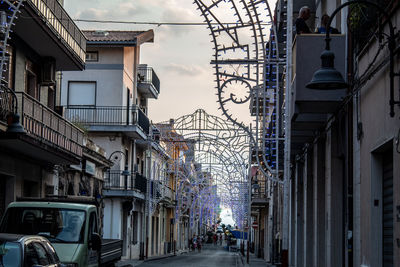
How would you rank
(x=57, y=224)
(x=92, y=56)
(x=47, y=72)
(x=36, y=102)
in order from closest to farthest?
1. (x=57, y=224)
2. (x=36, y=102)
3. (x=47, y=72)
4. (x=92, y=56)

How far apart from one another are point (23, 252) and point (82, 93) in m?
32.1

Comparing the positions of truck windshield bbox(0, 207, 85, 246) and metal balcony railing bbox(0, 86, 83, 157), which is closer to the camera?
truck windshield bbox(0, 207, 85, 246)

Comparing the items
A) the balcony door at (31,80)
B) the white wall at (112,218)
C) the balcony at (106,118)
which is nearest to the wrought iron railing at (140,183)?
the white wall at (112,218)

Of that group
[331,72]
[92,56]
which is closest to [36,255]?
[331,72]

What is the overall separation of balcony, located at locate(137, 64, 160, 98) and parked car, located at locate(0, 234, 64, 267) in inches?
1387

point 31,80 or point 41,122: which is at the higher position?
point 31,80

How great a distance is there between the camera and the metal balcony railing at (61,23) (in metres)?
21.1

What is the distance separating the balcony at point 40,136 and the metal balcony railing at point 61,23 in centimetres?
238

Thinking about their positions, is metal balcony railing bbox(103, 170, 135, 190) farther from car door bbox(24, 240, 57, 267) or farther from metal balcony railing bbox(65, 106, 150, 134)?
car door bbox(24, 240, 57, 267)

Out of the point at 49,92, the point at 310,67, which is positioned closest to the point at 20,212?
the point at 310,67

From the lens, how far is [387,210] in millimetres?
12227

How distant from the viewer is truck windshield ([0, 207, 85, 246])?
14.7m

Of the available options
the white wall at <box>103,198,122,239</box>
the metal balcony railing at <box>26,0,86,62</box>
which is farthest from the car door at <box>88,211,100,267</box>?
the white wall at <box>103,198,122,239</box>

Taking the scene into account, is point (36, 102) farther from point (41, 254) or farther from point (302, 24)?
→ point (41, 254)
